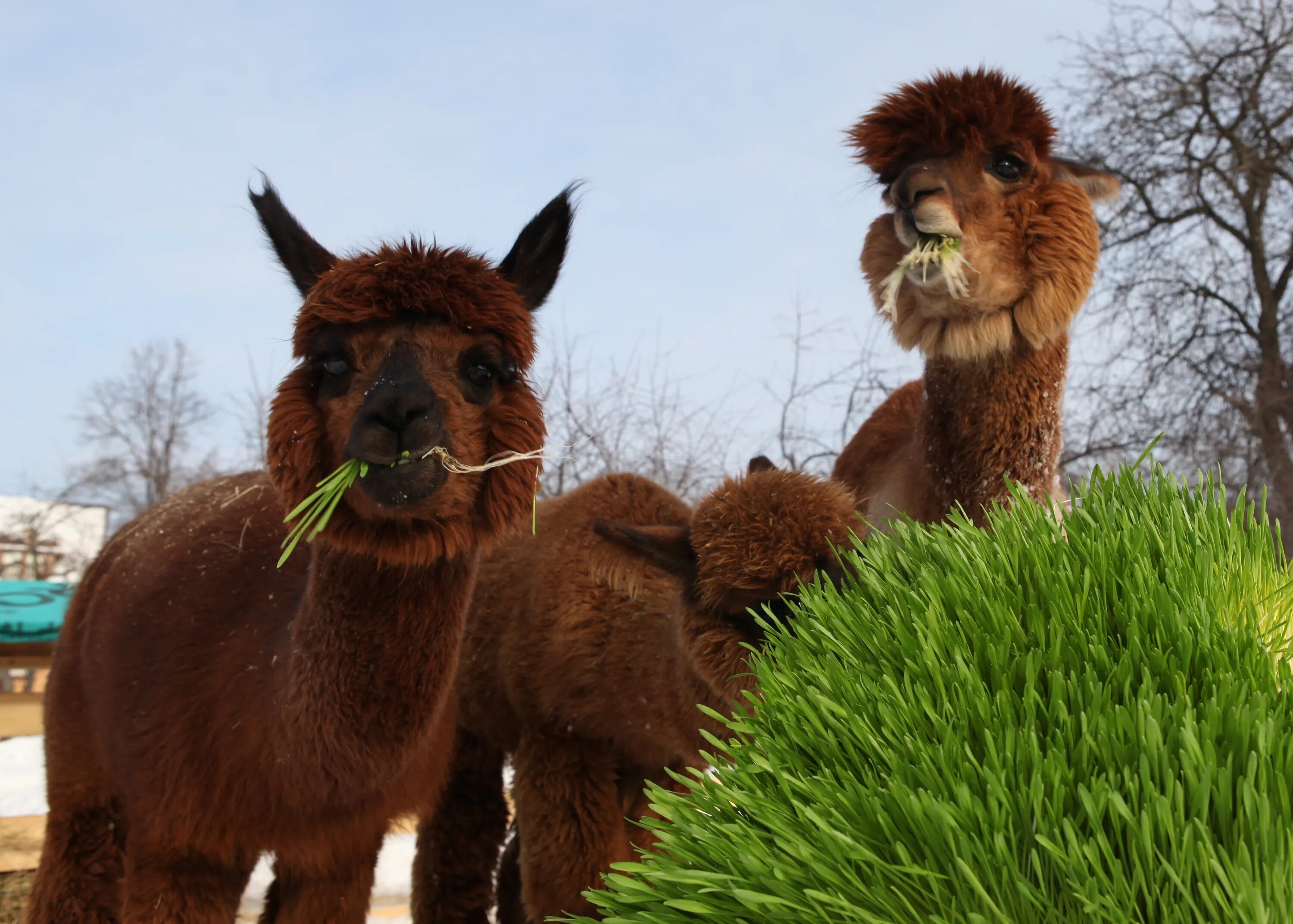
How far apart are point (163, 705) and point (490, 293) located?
6.24ft

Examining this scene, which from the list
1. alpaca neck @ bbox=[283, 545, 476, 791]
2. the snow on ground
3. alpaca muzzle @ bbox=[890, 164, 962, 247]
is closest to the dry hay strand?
the snow on ground

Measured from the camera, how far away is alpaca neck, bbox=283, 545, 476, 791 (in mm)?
3377

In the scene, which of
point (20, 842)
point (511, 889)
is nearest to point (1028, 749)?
point (511, 889)

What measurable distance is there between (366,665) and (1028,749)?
259 cm

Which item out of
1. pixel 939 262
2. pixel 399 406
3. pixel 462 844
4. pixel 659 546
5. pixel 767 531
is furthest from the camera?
pixel 462 844

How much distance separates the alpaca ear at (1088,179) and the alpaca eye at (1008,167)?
10.8 inches

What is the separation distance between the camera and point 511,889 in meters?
5.99

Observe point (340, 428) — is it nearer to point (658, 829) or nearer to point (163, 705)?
point (163, 705)

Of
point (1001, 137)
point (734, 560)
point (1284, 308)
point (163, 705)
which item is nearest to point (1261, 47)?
point (1284, 308)

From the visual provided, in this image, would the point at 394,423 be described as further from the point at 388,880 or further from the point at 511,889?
the point at 388,880

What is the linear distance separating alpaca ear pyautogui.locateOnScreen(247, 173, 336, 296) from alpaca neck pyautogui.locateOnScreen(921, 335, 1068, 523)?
2580 millimetres

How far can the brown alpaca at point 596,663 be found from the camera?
3.50m

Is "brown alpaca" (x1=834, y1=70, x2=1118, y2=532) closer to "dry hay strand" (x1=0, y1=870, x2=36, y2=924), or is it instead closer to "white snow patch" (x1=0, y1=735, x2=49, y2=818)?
"dry hay strand" (x1=0, y1=870, x2=36, y2=924)

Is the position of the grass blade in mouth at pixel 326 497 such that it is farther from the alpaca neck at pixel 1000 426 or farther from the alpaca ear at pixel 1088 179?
the alpaca ear at pixel 1088 179
